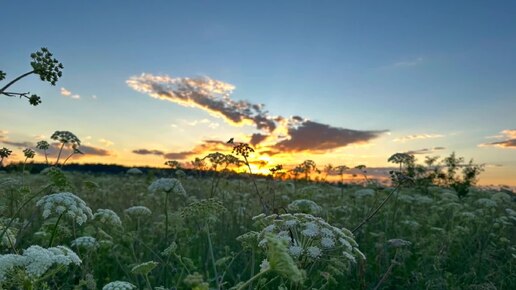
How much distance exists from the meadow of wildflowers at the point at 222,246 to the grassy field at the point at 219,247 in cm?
2

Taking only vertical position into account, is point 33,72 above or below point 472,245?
above

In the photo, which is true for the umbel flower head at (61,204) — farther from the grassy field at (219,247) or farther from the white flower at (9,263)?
the white flower at (9,263)

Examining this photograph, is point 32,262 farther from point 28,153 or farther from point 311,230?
point 28,153

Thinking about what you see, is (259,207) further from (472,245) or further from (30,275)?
(30,275)

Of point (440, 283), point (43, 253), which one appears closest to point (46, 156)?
point (43, 253)

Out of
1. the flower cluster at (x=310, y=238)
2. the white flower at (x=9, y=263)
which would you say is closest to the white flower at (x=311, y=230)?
the flower cluster at (x=310, y=238)

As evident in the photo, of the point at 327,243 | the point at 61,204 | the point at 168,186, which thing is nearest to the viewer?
the point at 327,243

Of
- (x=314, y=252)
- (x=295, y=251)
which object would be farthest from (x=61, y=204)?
(x=314, y=252)

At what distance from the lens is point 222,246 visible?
1016cm

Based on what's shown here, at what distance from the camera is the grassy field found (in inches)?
162

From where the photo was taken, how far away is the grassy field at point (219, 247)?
411 cm

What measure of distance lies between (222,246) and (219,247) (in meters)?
0.08

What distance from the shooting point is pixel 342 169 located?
47.9 feet

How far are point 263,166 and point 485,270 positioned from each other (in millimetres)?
4705
